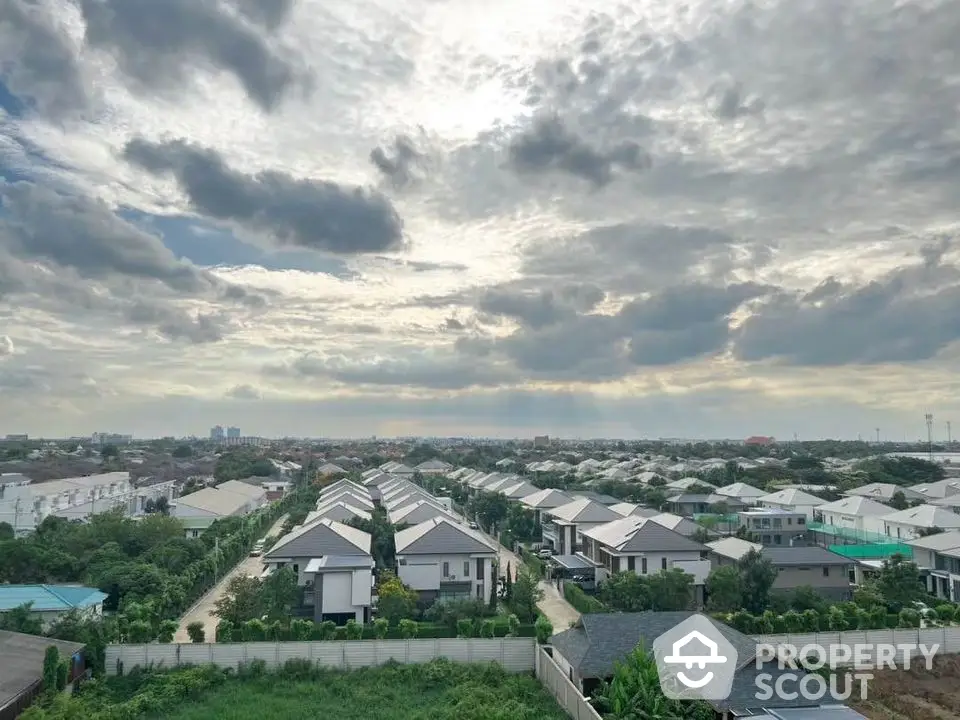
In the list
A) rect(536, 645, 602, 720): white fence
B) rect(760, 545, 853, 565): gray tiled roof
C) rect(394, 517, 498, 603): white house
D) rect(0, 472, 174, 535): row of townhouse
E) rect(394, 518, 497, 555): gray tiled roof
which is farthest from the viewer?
rect(0, 472, 174, 535): row of townhouse

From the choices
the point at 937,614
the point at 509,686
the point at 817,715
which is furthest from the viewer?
the point at 937,614

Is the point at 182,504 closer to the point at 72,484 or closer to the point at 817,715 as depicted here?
the point at 72,484

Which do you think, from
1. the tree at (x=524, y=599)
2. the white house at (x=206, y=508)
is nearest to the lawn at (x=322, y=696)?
the tree at (x=524, y=599)

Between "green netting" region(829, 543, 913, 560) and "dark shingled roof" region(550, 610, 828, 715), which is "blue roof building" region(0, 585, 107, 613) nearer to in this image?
"dark shingled roof" region(550, 610, 828, 715)

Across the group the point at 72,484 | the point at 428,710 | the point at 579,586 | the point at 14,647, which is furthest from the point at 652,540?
the point at 72,484

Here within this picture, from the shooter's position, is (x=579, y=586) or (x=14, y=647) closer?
(x=14, y=647)

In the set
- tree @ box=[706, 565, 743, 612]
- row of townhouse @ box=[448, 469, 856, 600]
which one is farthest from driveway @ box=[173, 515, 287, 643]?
tree @ box=[706, 565, 743, 612]
